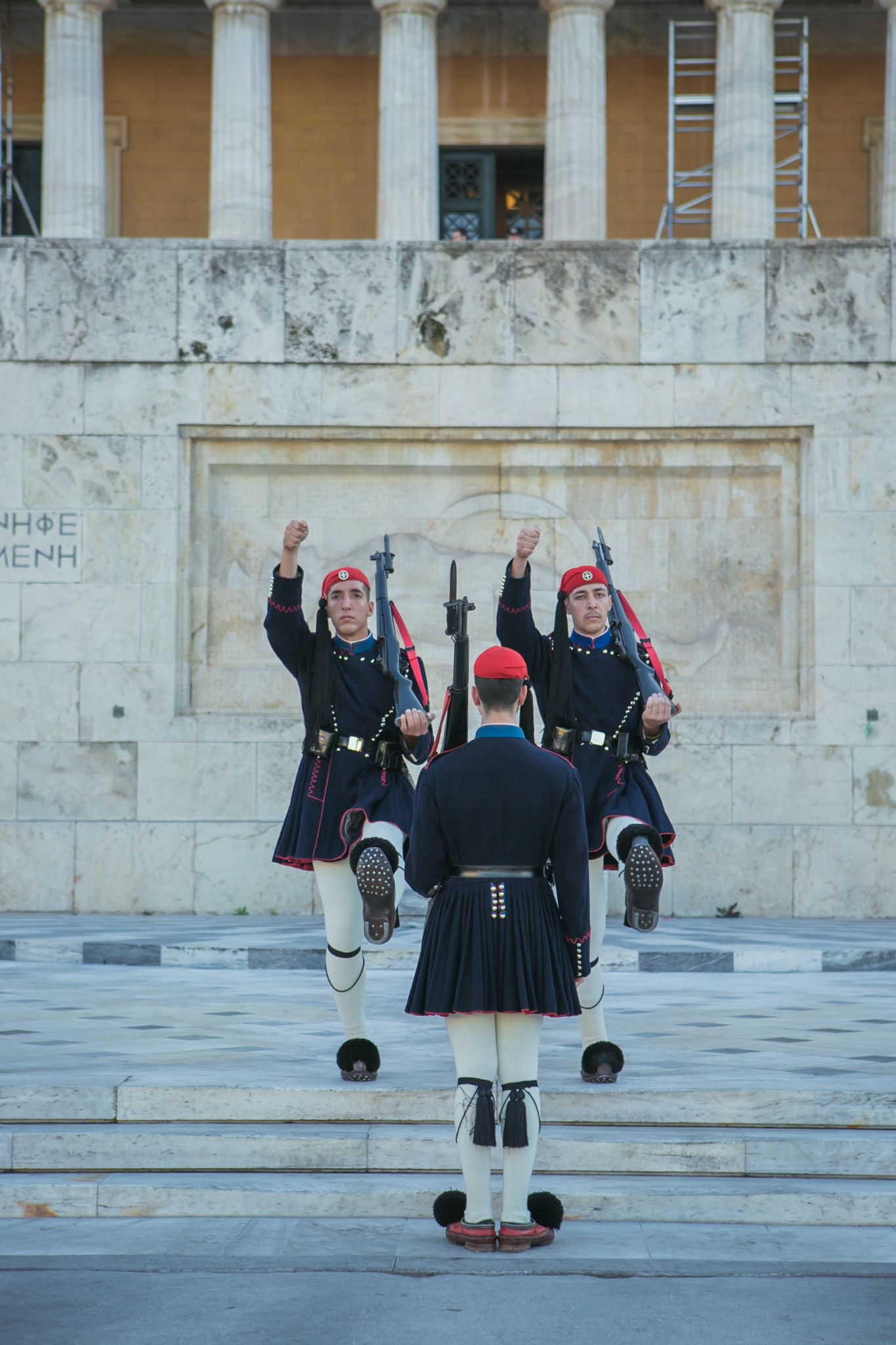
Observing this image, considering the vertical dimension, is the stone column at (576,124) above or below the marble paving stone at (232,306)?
above

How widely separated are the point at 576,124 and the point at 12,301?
547 centimetres

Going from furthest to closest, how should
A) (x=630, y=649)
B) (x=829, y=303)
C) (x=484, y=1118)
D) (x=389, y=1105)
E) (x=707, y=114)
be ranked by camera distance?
1. (x=707, y=114)
2. (x=829, y=303)
3. (x=630, y=649)
4. (x=389, y=1105)
5. (x=484, y=1118)

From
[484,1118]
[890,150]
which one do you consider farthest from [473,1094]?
[890,150]

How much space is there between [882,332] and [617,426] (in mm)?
2224

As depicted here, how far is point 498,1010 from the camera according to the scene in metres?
5.29

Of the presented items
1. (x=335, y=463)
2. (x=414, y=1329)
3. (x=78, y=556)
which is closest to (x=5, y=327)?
(x=78, y=556)

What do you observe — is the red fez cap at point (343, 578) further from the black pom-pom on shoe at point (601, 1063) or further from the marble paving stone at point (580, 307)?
the marble paving stone at point (580, 307)

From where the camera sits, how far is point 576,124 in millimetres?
15930

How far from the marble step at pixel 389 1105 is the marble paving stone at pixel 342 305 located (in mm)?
8425

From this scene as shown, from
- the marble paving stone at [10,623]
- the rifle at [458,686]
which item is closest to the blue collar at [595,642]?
the rifle at [458,686]

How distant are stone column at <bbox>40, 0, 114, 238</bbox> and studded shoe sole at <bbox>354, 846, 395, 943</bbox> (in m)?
11.1

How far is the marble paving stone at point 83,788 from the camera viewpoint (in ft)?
44.8

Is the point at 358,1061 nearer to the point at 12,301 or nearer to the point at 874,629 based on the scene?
the point at 874,629

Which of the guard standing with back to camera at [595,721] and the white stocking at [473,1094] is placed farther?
the guard standing with back to camera at [595,721]
